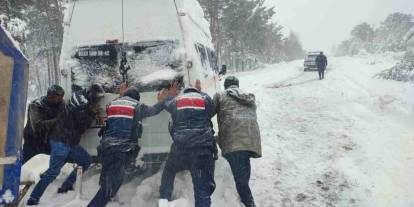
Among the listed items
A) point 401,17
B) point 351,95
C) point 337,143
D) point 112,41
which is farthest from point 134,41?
point 401,17

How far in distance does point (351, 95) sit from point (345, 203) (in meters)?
10.4

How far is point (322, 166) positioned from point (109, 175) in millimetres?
4115

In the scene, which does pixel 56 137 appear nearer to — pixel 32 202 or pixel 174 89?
pixel 32 202

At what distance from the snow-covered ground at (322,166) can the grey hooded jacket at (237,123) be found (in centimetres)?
84

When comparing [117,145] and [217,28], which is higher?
[217,28]

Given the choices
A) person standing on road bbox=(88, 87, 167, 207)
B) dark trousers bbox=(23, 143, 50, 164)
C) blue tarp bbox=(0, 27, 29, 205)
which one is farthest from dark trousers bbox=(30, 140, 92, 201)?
blue tarp bbox=(0, 27, 29, 205)

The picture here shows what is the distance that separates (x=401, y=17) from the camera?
70375 millimetres

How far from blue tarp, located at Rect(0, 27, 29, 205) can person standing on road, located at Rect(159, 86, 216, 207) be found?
1.76m

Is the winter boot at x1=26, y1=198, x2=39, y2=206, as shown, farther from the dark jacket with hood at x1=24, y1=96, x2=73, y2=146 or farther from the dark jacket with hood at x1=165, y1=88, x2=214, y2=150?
the dark jacket with hood at x1=165, y1=88, x2=214, y2=150

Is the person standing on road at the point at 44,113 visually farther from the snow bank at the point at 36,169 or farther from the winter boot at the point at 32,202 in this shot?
the winter boot at the point at 32,202

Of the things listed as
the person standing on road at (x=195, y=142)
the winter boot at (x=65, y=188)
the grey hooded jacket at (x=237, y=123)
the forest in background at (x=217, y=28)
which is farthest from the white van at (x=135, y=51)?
the forest in background at (x=217, y=28)

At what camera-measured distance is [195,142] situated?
5.26 metres

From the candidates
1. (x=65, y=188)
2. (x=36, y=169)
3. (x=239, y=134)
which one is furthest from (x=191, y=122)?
(x=36, y=169)

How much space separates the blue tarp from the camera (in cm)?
438
